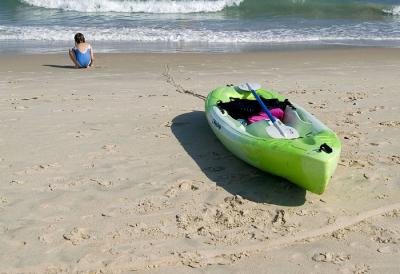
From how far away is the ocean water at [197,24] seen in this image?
12.7 metres

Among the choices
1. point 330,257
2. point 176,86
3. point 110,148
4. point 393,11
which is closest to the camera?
point 330,257

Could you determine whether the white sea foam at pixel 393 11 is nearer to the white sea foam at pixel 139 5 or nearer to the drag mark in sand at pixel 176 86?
the white sea foam at pixel 139 5

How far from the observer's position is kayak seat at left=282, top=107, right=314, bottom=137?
4.77m

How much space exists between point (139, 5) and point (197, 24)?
6022 millimetres

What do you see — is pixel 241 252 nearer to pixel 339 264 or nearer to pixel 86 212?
pixel 339 264

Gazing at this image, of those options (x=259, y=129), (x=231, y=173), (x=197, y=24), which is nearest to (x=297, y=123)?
(x=259, y=129)

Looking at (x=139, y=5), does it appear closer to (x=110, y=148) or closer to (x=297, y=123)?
(x=110, y=148)

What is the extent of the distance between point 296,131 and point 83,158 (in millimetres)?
1960

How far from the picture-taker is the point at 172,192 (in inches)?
166

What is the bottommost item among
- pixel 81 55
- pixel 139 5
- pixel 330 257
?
pixel 330 257

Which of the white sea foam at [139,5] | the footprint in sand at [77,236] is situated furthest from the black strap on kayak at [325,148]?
the white sea foam at [139,5]

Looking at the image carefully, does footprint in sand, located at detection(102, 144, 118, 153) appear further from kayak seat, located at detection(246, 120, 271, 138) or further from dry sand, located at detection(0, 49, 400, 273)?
kayak seat, located at detection(246, 120, 271, 138)

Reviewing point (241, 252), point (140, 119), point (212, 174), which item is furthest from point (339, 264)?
point (140, 119)

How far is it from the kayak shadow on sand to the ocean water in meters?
6.31
